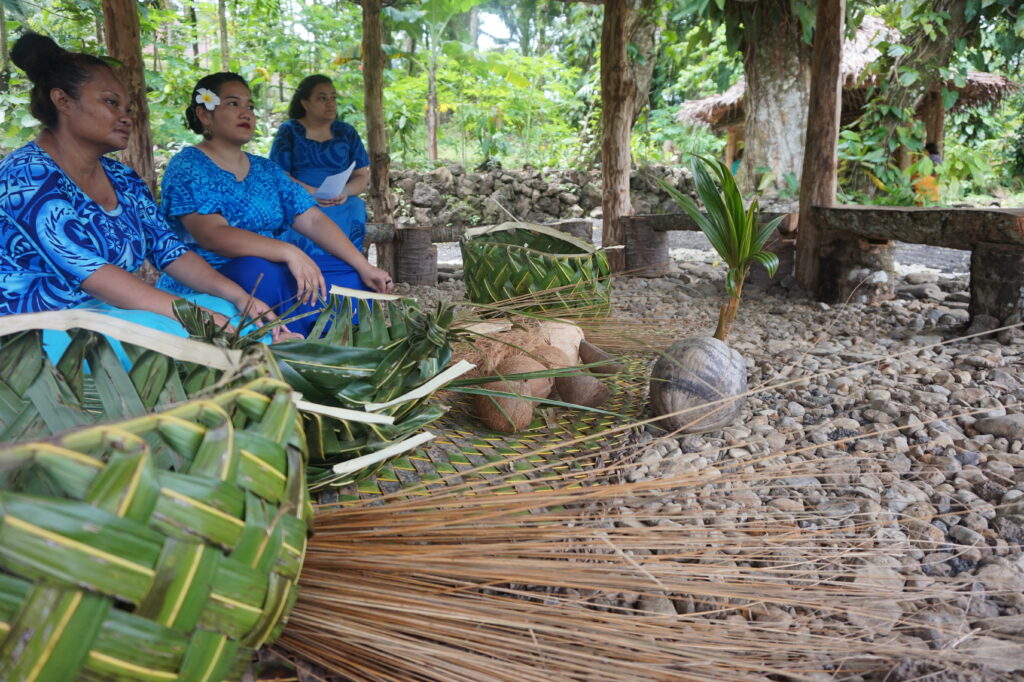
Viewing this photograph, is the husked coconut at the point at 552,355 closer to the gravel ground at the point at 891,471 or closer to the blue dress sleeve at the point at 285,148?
the gravel ground at the point at 891,471

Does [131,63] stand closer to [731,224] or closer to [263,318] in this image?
[263,318]

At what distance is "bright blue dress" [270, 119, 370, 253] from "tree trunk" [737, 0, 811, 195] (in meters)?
3.62

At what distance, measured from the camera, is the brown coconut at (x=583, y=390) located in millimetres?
1717

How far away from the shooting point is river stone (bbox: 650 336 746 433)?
1.60m

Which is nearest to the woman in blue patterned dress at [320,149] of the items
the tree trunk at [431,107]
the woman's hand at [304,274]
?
the woman's hand at [304,274]

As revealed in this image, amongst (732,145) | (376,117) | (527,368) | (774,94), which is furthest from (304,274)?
(732,145)

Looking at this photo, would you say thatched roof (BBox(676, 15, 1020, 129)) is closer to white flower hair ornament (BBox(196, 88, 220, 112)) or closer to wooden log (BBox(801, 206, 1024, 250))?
wooden log (BBox(801, 206, 1024, 250))

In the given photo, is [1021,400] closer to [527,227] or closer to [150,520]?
[527,227]

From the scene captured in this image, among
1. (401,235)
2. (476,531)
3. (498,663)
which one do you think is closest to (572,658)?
(498,663)

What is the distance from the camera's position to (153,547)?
505 millimetres

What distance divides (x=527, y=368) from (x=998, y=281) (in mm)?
2033

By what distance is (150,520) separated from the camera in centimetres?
51

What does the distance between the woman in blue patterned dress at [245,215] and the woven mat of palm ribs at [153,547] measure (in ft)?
3.88

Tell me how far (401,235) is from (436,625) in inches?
159
